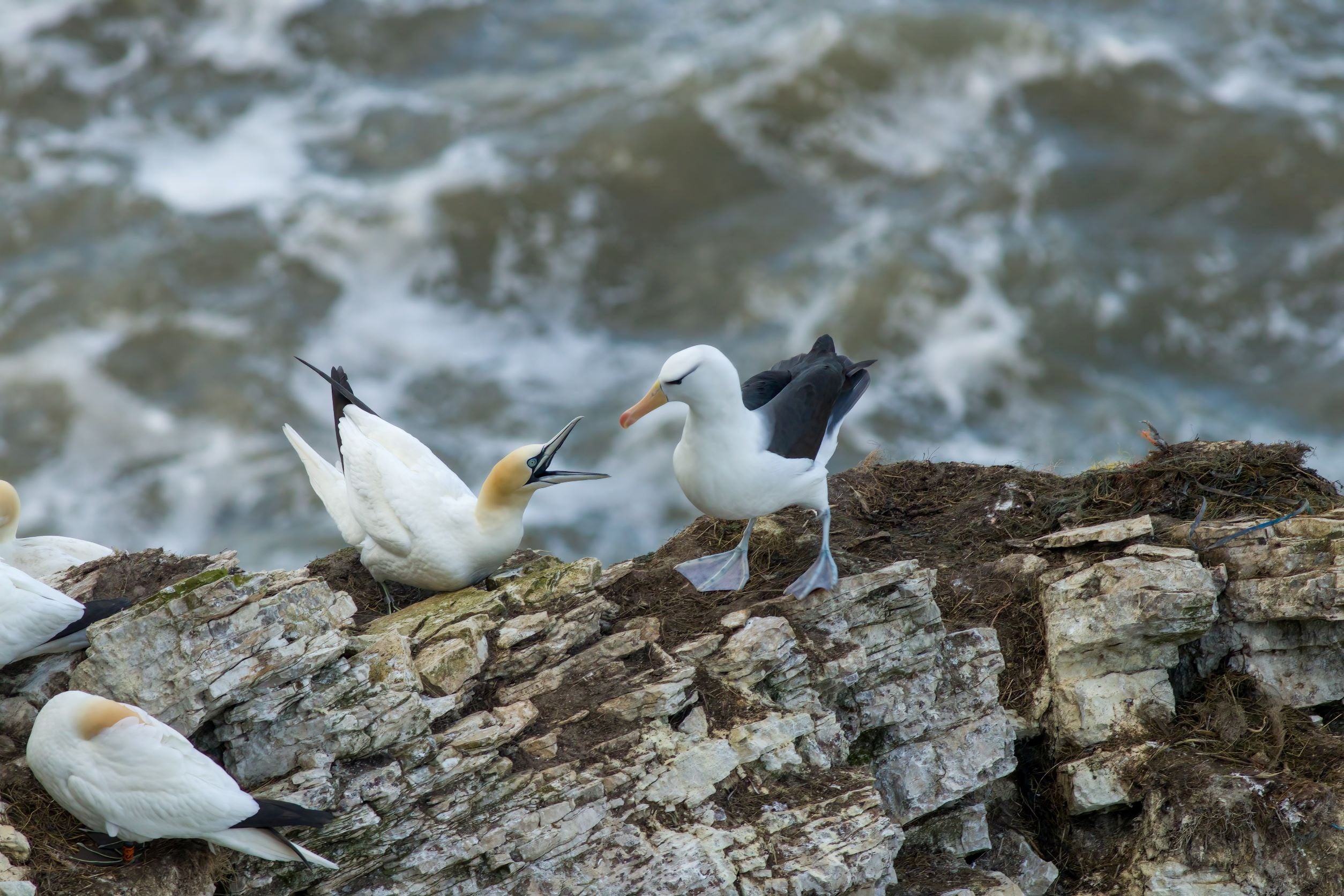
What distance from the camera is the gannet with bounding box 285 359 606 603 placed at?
6254 millimetres

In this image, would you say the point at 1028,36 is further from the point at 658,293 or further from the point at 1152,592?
the point at 1152,592

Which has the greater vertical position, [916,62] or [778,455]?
[778,455]

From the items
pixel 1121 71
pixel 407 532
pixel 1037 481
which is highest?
pixel 407 532

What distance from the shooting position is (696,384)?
568cm

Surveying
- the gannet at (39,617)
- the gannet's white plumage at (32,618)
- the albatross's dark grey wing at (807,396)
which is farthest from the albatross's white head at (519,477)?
the gannet's white plumage at (32,618)

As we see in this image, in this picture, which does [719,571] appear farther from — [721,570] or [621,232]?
[621,232]

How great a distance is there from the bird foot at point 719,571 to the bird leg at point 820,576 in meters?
0.29

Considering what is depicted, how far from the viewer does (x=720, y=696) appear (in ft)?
18.1

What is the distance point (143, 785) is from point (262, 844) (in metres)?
0.48

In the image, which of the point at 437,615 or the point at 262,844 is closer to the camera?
the point at 262,844

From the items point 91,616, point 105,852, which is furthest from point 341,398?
point 105,852

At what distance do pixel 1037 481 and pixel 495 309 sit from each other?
1085cm

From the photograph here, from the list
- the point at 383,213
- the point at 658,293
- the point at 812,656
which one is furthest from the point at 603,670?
the point at 383,213

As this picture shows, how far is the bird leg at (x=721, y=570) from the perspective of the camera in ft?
20.6
